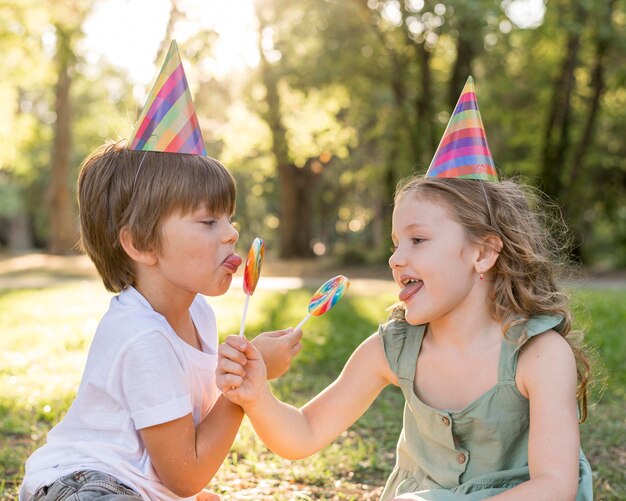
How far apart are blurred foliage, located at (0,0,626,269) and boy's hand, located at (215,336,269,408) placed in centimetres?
1005

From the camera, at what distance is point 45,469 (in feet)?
7.33

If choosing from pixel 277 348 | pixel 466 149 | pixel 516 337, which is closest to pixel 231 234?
pixel 277 348

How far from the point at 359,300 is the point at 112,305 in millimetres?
7199

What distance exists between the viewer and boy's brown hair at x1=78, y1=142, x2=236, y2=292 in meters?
2.29

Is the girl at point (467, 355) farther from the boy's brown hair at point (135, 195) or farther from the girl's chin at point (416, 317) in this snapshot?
the boy's brown hair at point (135, 195)

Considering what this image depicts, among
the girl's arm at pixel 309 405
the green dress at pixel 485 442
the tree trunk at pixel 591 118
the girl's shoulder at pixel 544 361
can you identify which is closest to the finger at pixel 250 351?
the girl's arm at pixel 309 405

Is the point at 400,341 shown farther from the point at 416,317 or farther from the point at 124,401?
the point at 124,401

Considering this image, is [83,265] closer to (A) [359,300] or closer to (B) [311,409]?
(A) [359,300]

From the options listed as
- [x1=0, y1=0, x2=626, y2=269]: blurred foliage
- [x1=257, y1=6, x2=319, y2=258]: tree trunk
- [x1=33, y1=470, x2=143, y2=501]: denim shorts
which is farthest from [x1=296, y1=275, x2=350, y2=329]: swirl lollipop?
[x1=257, y1=6, x2=319, y2=258]: tree trunk

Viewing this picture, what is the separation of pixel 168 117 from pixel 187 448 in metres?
0.97

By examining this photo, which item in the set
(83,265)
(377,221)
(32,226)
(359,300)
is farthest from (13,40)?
(32,226)

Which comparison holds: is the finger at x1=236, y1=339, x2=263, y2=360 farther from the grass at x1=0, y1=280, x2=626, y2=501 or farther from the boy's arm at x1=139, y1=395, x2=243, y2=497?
the grass at x1=0, y1=280, x2=626, y2=501

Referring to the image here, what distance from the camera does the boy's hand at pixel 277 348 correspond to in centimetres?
244

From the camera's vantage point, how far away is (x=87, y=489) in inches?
82.5
